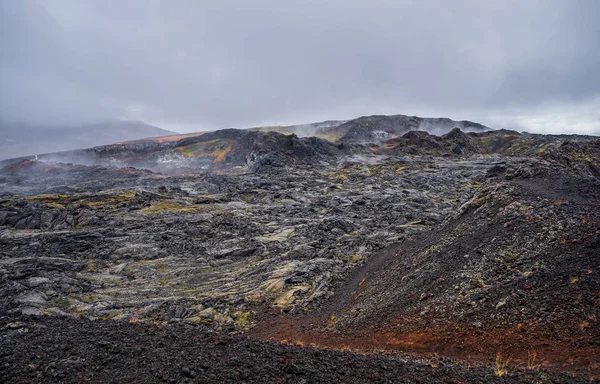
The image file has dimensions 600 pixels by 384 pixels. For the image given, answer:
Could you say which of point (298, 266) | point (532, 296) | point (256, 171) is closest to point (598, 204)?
point (532, 296)

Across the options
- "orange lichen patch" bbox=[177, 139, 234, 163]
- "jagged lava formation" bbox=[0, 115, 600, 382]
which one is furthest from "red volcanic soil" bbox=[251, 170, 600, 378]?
"orange lichen patch" bbox=[177, 139, 234, 163]

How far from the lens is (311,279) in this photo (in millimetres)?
19156

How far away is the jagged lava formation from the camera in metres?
8.47

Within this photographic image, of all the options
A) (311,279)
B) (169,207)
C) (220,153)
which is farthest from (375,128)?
(311,279)

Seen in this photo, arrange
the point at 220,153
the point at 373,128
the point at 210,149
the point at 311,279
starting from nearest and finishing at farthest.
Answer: the point at 311,279 → the point at 220,153 → the point at 210,149 → the point at 373,128

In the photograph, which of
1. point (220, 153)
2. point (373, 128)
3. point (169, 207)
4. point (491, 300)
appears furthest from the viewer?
point (373, 128)

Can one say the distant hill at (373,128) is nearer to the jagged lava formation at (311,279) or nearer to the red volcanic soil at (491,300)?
the jagged lava formation at (311,279)

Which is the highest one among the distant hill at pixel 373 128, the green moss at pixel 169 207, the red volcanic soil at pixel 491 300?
the distant hill at pixel 373 128

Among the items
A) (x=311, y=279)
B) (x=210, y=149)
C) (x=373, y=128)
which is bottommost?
(x=311, y=279)

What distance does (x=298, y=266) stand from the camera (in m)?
20.4

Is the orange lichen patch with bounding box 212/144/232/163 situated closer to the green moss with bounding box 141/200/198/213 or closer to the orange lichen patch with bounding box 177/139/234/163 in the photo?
the orange lichen patch with bounding box 177/139/234/163

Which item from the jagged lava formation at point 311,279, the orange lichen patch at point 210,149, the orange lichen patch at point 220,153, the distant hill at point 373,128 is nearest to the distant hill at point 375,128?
the distant hill at point 373,128

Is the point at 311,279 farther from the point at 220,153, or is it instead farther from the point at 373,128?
the point at 373,128

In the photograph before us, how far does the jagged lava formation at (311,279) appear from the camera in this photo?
8.47 metres
